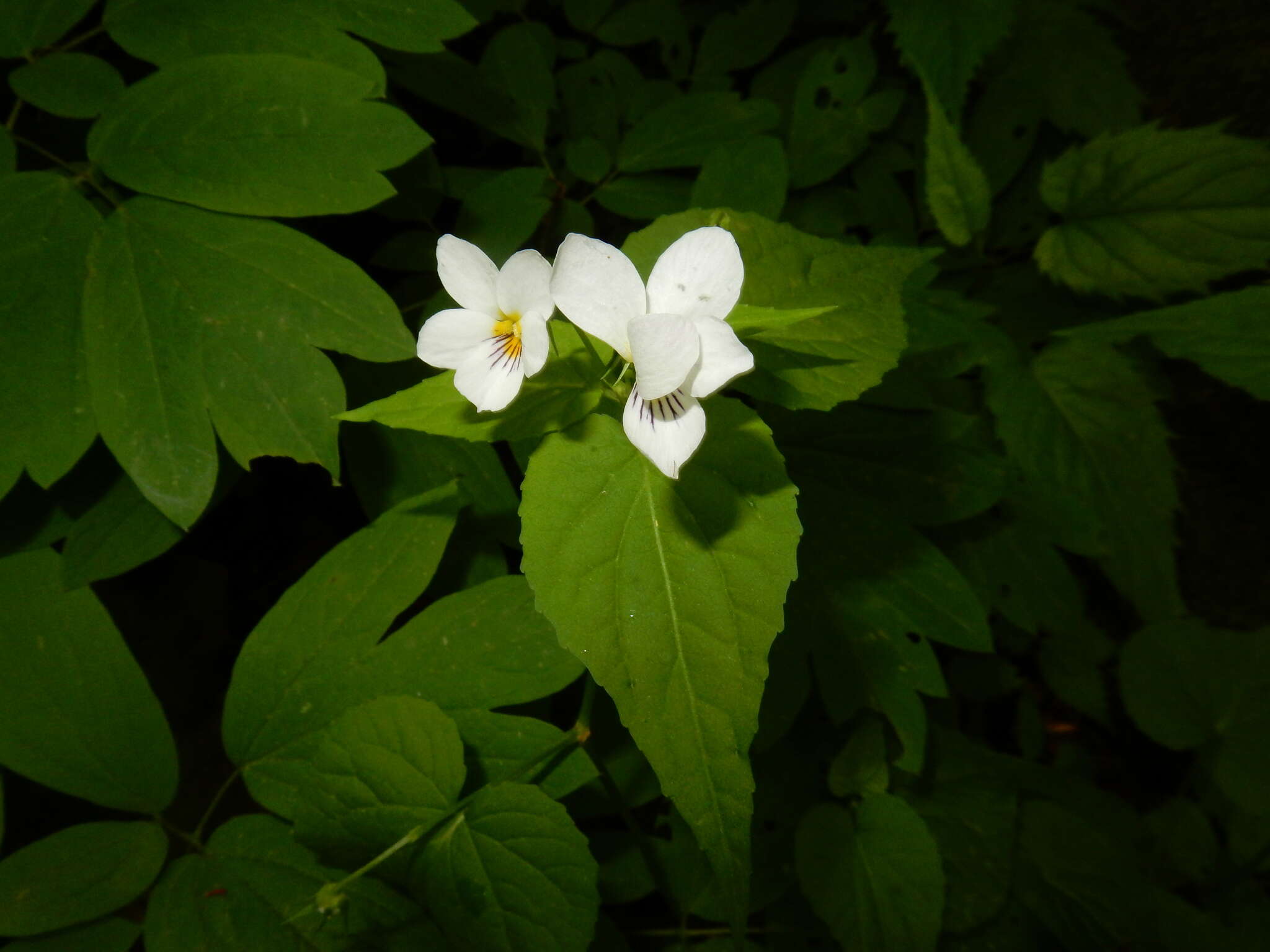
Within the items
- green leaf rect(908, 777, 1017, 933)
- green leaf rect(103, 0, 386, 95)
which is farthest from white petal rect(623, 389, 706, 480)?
green leaf rect(908, 777, 1017, 933)

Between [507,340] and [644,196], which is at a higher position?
[507,340]

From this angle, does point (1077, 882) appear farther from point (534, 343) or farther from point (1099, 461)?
point (534, 343)

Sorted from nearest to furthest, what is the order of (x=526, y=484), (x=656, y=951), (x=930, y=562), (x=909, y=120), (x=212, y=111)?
(x=526, y=484) < (x=212, y=111) < (x=930, y=562) < (x=656, y=951) < (x=909, y=120)

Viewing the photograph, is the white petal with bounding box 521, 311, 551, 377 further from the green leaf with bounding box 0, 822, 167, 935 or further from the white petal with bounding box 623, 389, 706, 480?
the green leaf with bounding box 0, 822, 167, 935

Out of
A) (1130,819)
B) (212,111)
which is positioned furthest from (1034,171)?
(212,111)

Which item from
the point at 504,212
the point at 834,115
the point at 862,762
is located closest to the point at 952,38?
the point at 834,115

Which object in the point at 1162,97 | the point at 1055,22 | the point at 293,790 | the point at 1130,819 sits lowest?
the point at 1130,819

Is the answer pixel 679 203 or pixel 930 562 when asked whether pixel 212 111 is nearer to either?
pixel 679 203

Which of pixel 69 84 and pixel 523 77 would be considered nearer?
pixel 69 84
